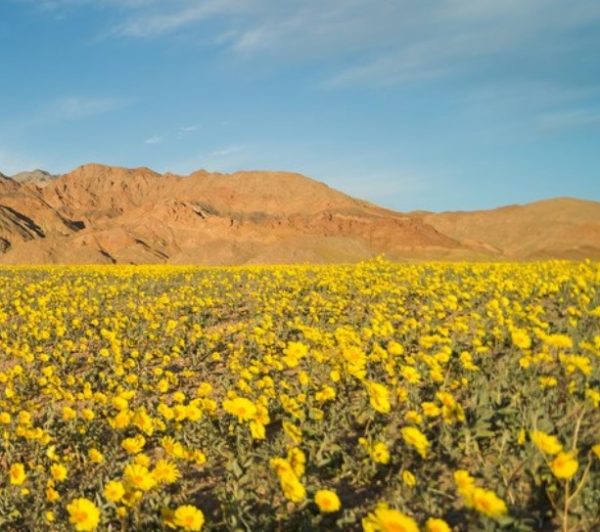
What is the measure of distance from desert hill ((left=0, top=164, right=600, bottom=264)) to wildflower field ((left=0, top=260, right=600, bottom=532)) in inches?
1544

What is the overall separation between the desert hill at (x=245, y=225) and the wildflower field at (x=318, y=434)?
129 ft

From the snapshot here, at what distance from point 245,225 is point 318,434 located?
233ft

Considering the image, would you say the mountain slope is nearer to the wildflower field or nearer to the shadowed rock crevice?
the shadowed rock crevice

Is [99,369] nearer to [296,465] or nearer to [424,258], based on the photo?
[296,465]

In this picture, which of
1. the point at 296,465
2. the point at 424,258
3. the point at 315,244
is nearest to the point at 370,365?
the point at 296,465

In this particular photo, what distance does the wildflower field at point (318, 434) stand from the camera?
3756 mm

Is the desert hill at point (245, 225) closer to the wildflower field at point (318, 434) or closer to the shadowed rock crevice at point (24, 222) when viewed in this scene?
the shadowed rock crevice at point (24, 222)

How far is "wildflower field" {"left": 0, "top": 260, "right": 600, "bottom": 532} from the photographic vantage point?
376 centimetres

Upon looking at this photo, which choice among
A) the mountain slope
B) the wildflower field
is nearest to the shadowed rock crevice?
the mountain slope

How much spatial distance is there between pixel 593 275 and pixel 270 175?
90.2 meters

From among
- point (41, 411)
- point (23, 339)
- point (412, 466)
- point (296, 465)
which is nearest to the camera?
point (296, 465)

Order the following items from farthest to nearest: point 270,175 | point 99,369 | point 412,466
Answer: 1. point 270,175
2. point 99,369
3. point 412,466

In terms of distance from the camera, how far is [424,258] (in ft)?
200

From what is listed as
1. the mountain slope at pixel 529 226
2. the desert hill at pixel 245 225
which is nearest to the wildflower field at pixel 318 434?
the desert hill at pixel 245 225
